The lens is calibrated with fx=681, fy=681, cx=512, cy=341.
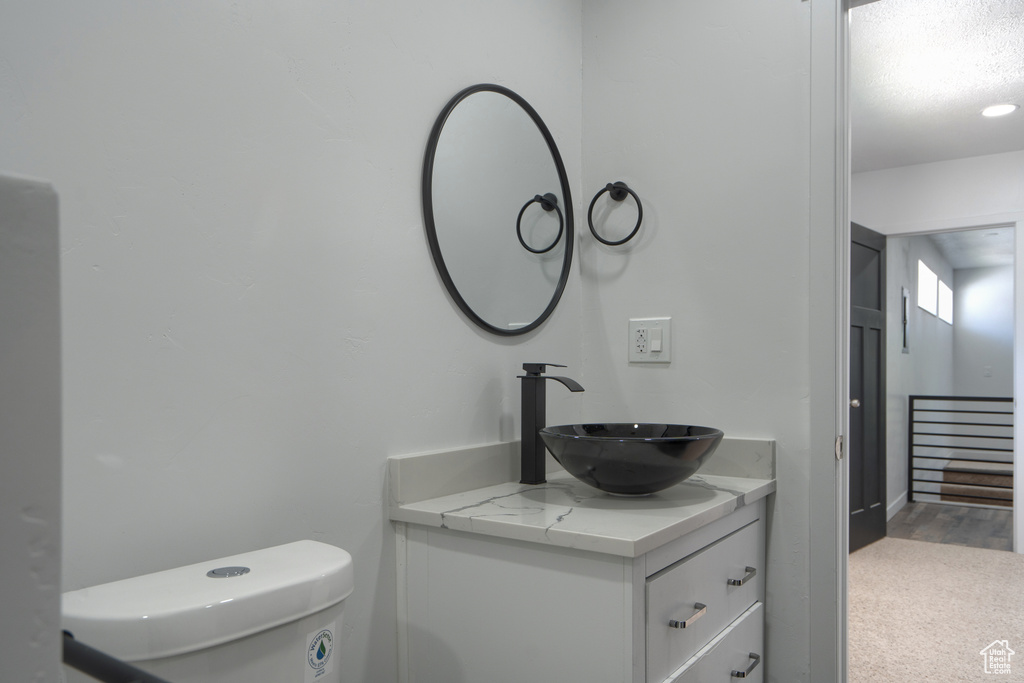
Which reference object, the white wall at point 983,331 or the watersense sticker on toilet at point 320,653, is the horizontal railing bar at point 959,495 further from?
the watersense sticker on toilet at point 320,653

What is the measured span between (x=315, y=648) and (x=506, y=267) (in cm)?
98

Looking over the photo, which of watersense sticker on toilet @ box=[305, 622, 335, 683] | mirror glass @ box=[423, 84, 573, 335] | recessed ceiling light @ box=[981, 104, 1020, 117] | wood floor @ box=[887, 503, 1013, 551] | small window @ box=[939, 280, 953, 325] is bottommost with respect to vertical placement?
wood floor @ box=[887, 503, 1013, 551]

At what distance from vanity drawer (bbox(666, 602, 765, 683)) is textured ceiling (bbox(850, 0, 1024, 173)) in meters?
1.96

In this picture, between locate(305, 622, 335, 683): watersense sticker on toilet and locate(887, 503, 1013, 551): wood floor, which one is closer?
locate(305, 622, 335, 683): watersense sticker on toilet

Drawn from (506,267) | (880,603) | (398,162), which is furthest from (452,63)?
(880,603)

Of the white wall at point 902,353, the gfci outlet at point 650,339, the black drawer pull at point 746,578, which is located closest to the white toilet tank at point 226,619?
the black drawer pull at point 746,578

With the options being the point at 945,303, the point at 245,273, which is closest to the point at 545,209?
the point at 245,273

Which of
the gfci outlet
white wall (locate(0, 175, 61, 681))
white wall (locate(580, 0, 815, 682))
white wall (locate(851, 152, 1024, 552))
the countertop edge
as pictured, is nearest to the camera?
white wall (locate(0, 175, 61, 681))

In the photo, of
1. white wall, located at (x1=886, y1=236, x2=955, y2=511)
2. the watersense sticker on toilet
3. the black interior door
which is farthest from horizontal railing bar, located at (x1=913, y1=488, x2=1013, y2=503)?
the watersense sticker on toilet

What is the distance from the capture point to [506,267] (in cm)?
162

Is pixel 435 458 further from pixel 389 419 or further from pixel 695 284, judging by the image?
pixel 695 284

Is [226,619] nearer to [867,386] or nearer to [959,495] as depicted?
[867,386]

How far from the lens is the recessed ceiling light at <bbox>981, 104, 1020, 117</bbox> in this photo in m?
3.55

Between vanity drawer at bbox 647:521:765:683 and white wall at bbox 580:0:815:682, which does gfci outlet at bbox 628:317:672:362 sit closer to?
white wall at bbox 580:0:815:682
